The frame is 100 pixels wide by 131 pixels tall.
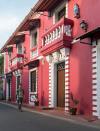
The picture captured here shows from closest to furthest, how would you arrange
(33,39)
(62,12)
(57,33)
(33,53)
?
(57,33) → (62,12) → (33,53) → (33,39)

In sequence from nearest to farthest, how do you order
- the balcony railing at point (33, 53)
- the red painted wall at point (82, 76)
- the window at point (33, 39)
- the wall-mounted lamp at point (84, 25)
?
1. the red painted wall at point (82, 76)
2. the wall-mounted lamp at point (84, 25)
3. the balcony railing at point (33, 53)
4. the window at point (33, 39)

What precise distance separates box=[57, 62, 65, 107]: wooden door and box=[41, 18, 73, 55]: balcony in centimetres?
114

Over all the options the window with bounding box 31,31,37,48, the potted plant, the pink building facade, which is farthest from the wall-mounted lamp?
the window with bounding box 31,31,37,48

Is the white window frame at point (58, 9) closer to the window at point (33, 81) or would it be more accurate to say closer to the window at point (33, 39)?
the window at point (33, 39)

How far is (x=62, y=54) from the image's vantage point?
802 inches

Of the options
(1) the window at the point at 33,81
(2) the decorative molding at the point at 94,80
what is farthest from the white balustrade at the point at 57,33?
(1) the window at the point at 33,81

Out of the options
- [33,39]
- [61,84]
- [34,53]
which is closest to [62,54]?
[61,84]

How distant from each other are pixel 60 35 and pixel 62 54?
1305 mm

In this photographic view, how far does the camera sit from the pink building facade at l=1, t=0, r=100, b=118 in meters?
16.8

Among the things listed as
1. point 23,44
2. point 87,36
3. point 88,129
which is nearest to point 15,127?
point 88,129

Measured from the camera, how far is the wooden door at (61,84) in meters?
21.4

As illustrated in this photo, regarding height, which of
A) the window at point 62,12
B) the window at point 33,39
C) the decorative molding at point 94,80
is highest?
the window at point 62,12

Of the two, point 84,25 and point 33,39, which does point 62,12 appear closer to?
point 84,25

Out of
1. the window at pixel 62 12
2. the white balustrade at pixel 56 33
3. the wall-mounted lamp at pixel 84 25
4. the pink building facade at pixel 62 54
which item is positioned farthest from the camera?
the window at pixel 62 12
